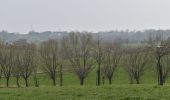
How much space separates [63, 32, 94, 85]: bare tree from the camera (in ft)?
212

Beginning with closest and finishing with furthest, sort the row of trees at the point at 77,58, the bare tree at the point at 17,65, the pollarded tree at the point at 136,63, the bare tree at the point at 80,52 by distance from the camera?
the bare tree at the point at 17,65 → the row of trees at the point at 77,58 → the bare tree at the point at 80,52 → the pollarded tree at the point at 136,63

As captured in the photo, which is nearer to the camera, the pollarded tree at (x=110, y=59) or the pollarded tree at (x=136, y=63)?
the pollarded tree at (x=110, y=59)

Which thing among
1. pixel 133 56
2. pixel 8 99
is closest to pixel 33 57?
pixel 133 56

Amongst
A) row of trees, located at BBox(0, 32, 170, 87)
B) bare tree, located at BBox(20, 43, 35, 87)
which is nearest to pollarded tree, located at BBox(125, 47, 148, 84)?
row of trees, located at BBox(0, 32, 170, 87)

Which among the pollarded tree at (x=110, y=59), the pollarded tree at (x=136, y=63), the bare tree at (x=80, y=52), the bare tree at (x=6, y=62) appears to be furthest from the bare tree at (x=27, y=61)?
the pollarded tree at (x=136, y=63)

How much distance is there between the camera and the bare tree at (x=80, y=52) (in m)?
64.5

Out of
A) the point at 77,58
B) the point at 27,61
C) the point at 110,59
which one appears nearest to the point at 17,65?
the point at 27,61

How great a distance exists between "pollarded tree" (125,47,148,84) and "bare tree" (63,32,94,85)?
7974 mm

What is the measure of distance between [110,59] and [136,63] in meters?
5.23

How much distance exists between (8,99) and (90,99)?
3719mm

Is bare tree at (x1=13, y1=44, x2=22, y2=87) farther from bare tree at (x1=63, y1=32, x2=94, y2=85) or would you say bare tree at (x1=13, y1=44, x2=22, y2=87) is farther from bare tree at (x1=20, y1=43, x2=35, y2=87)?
bare tree at (x1=63, y1=32, x2=94, y2=85)

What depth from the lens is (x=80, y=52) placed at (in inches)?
2685

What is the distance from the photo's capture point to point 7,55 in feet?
214

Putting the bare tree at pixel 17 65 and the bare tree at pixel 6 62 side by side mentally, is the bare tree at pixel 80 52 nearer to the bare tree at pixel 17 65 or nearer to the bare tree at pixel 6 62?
the bare tree at pixel 17 65
